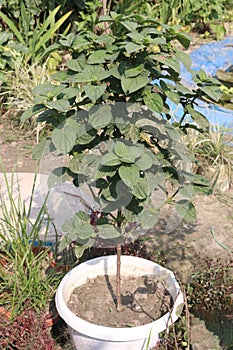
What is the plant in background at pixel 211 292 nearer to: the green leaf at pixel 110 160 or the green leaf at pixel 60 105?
the green leaf at pixel 110 160

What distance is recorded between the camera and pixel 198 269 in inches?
116

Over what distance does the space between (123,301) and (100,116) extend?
980 mm

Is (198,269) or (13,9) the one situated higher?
(13,9)

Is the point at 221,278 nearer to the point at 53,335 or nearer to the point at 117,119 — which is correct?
the point at 53,335

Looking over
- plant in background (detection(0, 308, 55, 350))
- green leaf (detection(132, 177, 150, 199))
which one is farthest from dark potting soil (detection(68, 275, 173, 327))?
green leaf (detection(132, 177, 150, 199))

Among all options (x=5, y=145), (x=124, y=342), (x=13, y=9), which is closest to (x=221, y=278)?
(x=124, y=342)

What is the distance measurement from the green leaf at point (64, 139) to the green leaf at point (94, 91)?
0.43 ft

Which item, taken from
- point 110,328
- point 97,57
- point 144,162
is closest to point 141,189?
point 144,162

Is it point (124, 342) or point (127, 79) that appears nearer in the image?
point (127, 79)

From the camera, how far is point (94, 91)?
1810 millimetres

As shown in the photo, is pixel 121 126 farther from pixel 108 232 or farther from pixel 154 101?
pixel 108 232

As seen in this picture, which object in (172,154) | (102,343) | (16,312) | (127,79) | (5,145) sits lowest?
(5,145)

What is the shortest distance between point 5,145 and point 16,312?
219 centimetres

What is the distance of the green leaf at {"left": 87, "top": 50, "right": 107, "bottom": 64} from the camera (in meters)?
1.83
